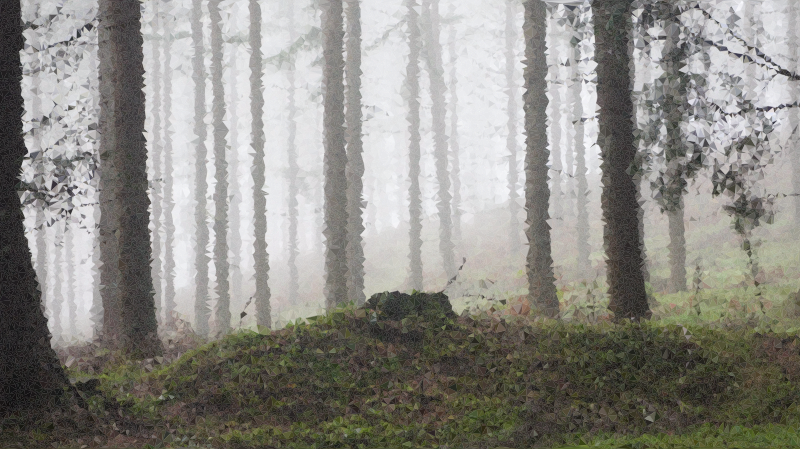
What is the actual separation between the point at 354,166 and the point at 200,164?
368 inches

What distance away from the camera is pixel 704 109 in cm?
1062

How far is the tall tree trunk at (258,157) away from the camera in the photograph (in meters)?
20.4

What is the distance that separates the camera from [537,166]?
1378 cm

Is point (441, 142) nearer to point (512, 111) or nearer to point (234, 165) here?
point (512, 111)

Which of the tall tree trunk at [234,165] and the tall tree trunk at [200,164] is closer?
the tall tree trunk at [200,164]

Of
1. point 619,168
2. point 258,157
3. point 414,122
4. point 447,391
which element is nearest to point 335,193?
point 258,157

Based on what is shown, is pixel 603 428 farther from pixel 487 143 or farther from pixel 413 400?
pixel 487 143

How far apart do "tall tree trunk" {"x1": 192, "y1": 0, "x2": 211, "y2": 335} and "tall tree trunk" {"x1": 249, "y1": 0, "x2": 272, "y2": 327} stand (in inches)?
148

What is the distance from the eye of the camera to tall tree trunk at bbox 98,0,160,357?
36.4 feet

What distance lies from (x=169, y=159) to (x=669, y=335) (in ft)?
87.4

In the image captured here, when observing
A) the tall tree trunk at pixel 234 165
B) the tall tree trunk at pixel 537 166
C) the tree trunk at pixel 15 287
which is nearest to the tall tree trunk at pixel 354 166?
the tall tree trunk at pixel 537 166

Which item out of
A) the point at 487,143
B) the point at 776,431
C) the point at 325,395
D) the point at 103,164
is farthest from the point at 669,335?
the point at 487,143

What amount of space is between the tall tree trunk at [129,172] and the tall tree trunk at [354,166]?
6850 mm

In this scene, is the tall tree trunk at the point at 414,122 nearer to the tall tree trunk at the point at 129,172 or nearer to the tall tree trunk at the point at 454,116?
the tall tree trunk at the point at 454,116
